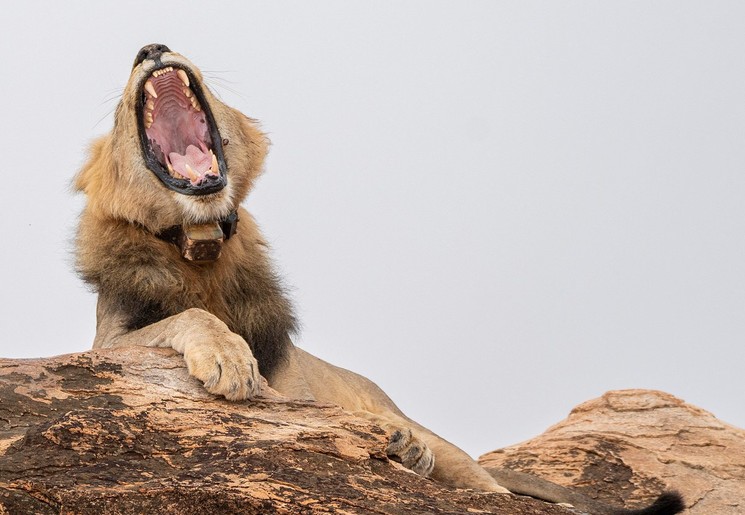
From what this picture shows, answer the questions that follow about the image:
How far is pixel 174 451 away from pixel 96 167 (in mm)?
2589

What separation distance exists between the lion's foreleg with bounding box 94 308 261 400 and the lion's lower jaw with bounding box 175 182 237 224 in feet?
2.19

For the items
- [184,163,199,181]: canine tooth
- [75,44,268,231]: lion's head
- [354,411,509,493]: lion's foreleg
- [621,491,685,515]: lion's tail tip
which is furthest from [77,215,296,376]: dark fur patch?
[621,491,685,515]: lion's tail tip

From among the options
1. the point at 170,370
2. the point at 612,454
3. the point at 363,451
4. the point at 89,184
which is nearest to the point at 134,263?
the point at 89,184

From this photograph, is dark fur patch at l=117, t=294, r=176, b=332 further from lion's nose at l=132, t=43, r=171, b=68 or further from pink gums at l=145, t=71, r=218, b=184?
lion's nose at l=132, t=43, r=171, b=68

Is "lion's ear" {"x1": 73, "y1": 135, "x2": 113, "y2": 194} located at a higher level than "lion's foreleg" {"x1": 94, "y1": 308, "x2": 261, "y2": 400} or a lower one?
higher

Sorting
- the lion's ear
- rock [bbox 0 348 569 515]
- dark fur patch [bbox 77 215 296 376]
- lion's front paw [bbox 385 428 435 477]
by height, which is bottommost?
rock [bbox 0 348 569 515]

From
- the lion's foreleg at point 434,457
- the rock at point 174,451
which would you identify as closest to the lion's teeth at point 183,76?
the rock at point 174,451

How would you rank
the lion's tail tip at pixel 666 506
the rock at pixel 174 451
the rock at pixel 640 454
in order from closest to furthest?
1. the rock at pixel 174 451
2. the lion's tail tip at pixel 666 506
3. the rock at pixel 640 454

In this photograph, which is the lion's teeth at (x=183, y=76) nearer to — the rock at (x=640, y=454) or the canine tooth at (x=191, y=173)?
the canine tooth at (x=191, y=173)

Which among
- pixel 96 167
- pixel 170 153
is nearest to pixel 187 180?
pixel 170 153

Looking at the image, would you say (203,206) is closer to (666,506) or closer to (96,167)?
(96,167)

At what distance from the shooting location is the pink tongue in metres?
6.59

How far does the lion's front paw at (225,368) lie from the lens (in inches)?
205

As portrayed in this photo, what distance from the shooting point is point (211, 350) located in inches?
210
